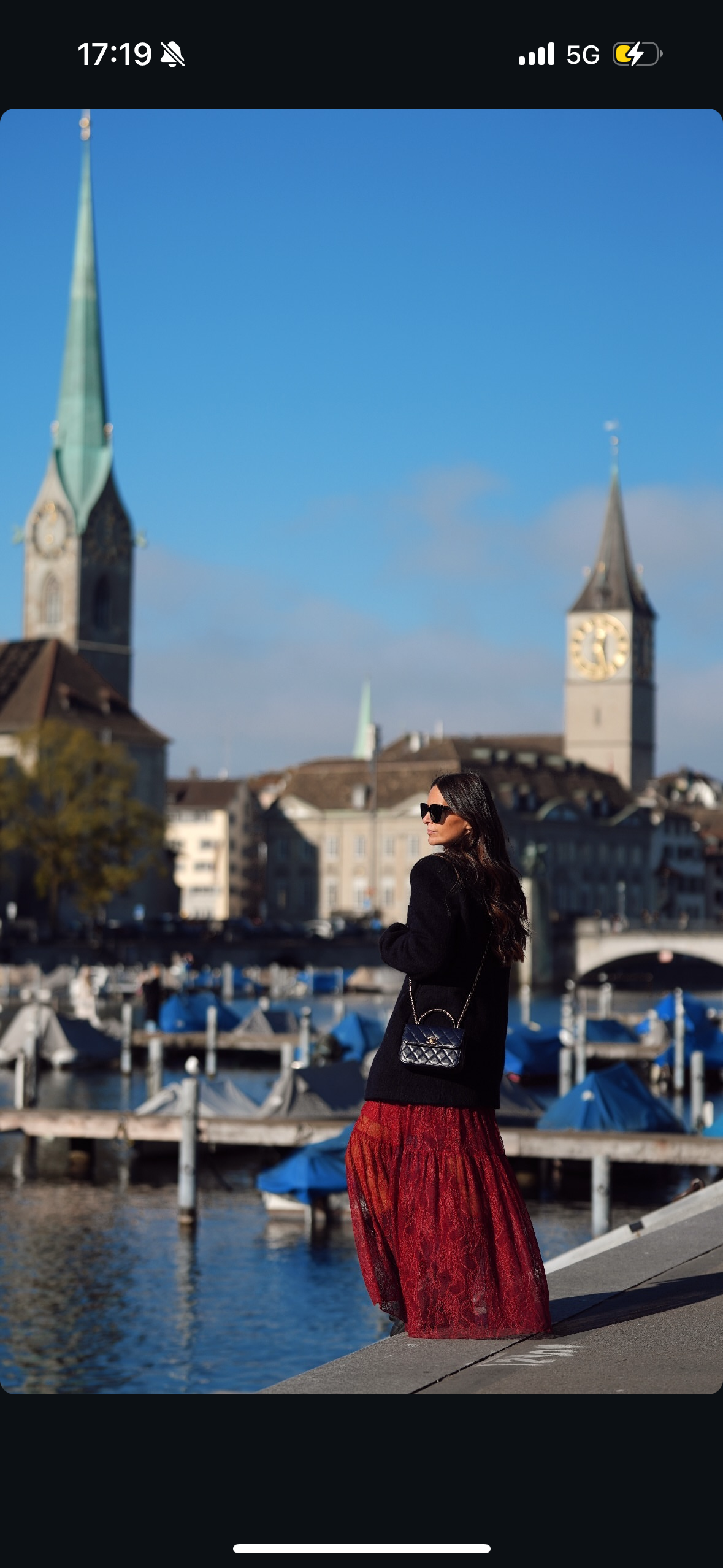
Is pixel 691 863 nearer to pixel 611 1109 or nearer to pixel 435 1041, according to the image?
pixel 611 1109

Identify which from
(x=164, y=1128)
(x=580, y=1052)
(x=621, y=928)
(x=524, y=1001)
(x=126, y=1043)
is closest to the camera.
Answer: (x=164, y=1128)

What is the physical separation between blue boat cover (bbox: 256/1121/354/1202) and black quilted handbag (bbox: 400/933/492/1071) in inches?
837

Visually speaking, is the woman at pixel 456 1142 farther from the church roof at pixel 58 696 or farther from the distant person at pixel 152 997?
the church roof at pixel 58 696

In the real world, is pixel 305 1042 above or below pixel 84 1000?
below

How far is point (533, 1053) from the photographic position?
4941 centimetres

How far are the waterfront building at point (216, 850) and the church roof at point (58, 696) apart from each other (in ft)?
94.3

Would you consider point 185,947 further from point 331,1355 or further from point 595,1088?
point 331,1355

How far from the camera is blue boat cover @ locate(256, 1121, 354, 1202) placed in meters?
27.6

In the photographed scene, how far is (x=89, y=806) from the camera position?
9775 centimetres

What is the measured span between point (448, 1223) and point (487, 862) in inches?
46.2

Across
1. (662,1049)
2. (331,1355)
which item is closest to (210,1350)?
(331,1355)
